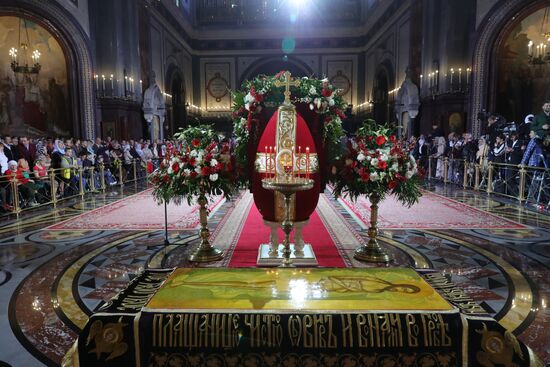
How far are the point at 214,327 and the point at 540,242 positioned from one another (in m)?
5.25

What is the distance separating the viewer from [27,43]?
1292 cm

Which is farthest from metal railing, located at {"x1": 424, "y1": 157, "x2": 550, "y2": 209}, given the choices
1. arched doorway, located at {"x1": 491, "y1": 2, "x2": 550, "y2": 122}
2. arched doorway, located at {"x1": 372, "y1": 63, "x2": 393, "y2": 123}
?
arched doorway, located at {"x1": 372, "y1": 63, "x2": 393, "y2": 123}

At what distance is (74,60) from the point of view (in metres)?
13.9

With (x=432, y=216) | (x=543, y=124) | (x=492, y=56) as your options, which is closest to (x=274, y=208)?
(x=432, y=216)

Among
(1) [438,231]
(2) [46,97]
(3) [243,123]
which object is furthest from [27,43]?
(1) [438,231]

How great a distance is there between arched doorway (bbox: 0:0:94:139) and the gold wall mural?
0.52ft

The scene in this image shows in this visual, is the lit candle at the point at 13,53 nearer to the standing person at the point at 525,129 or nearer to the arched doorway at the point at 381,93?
the standing person at the point at 525,129

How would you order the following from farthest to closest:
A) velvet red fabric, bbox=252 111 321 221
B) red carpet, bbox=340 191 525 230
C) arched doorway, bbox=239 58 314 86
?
arched doorway, bbox=239 58 314 86 → red carpet, bbox=340 191 525 230 → velvet red fabric, bbox=252 111 321 221

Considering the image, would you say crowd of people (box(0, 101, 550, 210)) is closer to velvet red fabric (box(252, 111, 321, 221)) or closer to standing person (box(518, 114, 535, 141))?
standing person (box(518, 114, 535, 141))

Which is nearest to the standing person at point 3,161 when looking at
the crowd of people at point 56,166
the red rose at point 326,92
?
the crowd of people at point 56,166

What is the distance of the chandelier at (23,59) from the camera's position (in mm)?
12492

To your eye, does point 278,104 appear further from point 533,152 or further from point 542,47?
point 542,47

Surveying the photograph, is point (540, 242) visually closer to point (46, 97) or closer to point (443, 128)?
point (443, 128)

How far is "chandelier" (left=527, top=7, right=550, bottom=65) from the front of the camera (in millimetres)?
12258
